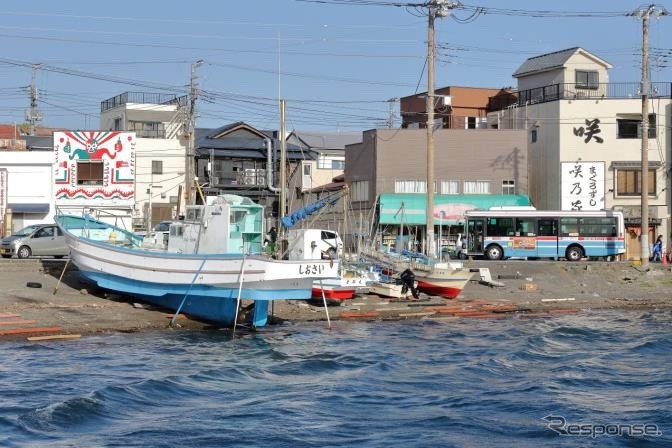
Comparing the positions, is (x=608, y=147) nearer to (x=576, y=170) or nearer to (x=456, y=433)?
(x=576, y=170)

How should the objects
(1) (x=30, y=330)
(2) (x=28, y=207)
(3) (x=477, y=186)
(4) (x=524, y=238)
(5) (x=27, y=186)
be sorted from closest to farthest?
(1) (x=30, y=330) → (4) (x=524, y=238) → (2) (x=28, y=207) → (3) (x=477, y=186) → (5) (x=27, y=186)

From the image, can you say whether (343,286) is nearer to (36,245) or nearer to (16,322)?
(16,322)

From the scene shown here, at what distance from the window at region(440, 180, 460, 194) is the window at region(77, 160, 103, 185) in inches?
873

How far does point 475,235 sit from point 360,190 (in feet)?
39.7

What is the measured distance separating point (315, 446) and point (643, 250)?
35.7 m

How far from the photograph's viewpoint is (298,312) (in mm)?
34344

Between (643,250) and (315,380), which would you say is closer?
(315,380)

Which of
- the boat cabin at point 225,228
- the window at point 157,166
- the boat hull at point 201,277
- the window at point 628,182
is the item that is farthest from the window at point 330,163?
the boat cabin at point 225,228

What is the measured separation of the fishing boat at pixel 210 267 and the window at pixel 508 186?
32.4m

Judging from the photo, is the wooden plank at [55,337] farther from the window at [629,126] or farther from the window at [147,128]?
the window at [147,128]

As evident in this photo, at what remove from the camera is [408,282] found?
37969 mm

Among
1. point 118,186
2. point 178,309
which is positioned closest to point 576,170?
point 118,186

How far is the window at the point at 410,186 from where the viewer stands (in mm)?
61094
